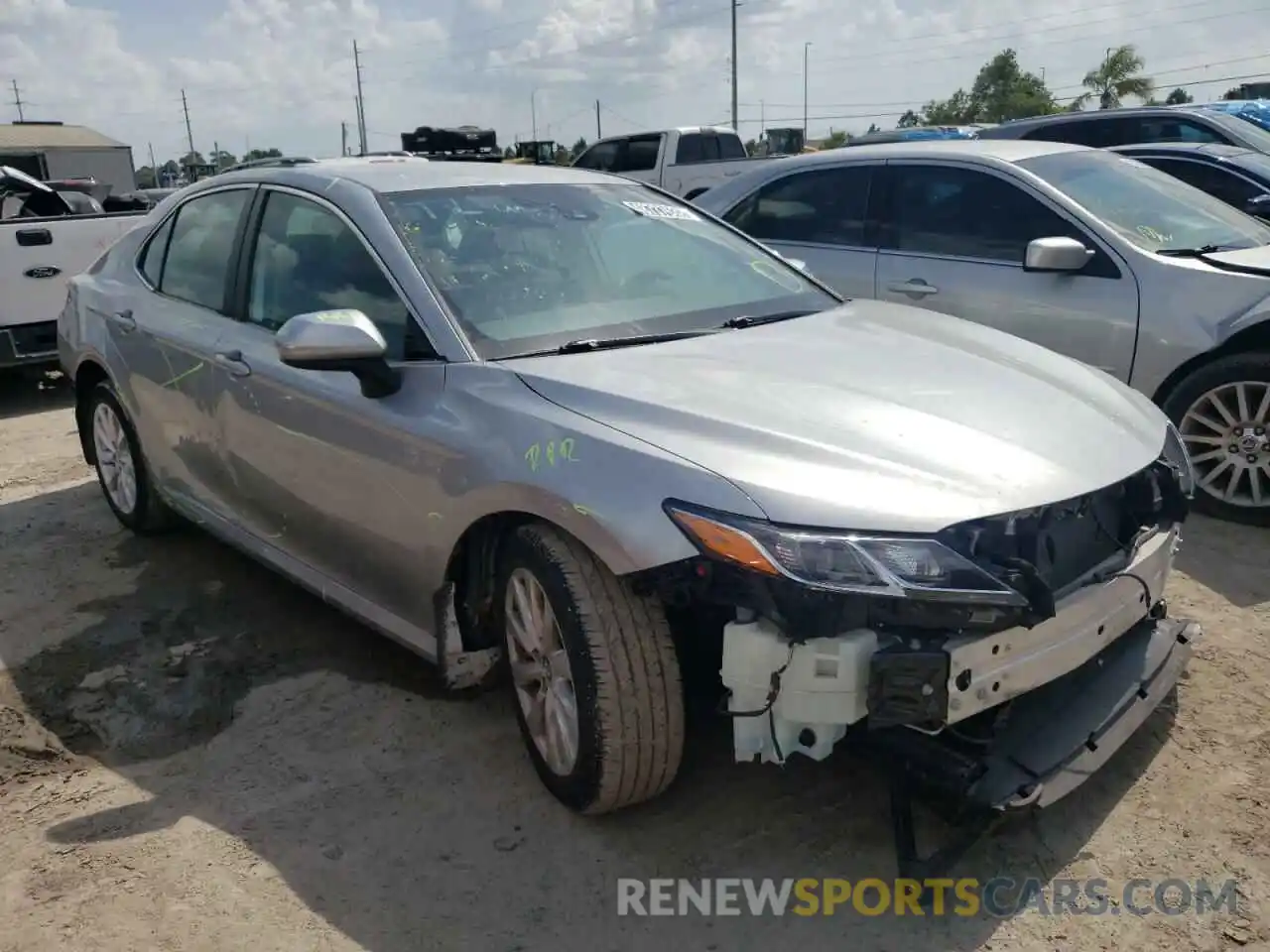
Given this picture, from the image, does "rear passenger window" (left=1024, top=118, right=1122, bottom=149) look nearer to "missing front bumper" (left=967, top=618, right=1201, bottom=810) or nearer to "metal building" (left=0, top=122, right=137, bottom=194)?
"missing front bumper" (left=967, top=618, right=1201, bottom=810)

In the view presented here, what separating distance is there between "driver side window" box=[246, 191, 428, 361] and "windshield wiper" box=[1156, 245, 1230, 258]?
3556mm

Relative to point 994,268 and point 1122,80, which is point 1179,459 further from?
point 1122,80

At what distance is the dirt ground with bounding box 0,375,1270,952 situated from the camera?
8.00 feet

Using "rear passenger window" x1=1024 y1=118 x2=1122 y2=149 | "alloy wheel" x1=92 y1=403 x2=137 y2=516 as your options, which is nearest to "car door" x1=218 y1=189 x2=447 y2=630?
"alloy wheel" x1=92 y1=403 x2=137 y2=516

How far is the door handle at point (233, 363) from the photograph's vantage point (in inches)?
144

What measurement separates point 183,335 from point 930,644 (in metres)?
3.08

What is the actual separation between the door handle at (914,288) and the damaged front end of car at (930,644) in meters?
2.98

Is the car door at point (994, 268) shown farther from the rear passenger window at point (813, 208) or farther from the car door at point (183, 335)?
the car door at point (183, 335)

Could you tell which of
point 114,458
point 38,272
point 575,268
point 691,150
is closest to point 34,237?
point 38,272

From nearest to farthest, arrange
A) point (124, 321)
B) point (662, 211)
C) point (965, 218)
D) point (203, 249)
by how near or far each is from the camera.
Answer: point (662, 211) < point (203, 249) < point (124, 321) < point (965, 218)

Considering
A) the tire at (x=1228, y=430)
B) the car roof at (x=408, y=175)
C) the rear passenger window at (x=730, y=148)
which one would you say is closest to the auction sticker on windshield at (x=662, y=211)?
the car roof at (x=408, y=175)

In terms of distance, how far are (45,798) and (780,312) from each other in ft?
8.53

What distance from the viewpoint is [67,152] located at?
40438 millimetres

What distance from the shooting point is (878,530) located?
7.30ft
